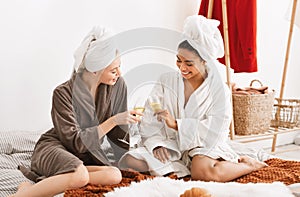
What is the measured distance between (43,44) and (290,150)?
1991 mm

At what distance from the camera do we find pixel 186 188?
5.25 ft

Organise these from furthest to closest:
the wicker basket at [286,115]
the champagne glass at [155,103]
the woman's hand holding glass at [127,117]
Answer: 1. the wicker basket at [286,115]
2. the champagne glass at [155,103]
3. the woman's hand holding glass at [127,117]

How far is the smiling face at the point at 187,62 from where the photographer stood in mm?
2049

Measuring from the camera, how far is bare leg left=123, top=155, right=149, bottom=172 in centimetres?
196

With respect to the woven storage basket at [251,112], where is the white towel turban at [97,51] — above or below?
above

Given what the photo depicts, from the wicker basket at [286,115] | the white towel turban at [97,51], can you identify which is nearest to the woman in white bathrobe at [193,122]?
the white towel turban at [97,51]

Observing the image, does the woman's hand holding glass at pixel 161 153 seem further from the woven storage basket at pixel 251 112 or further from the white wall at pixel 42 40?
the woven storage basket at pixel 251 112

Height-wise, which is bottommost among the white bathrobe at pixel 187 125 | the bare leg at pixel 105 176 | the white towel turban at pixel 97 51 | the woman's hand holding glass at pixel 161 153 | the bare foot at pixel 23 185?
the bare foot at pixel 23 185

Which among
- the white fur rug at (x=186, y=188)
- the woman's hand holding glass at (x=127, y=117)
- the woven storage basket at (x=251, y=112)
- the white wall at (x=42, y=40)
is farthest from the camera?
the woven storage basket at (x=251, y=112)

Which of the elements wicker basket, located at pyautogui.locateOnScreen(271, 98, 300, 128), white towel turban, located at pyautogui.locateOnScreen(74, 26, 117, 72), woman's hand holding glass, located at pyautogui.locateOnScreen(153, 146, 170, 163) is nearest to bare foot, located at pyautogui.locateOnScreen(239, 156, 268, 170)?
woman's hand holding glass, located at pyautogui.locateOnScreen(153, 146, 170, 163)

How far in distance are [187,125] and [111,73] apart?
1.26 ft

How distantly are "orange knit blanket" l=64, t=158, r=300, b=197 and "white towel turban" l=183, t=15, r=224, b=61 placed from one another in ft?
1.77

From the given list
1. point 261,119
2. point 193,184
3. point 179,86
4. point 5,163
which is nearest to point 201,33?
point 179,86

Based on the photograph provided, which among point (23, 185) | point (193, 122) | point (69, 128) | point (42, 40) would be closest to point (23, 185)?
point (23, 185)
